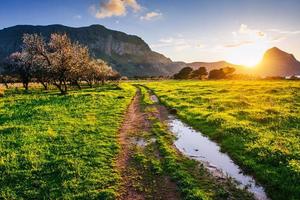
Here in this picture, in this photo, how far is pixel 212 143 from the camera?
24.3 meters

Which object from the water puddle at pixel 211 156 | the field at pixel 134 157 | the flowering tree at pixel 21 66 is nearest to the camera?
the field at pixel 134 157

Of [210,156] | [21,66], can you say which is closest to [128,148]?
[210,156]

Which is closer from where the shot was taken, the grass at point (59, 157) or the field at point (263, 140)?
the grass at point (59, 157)

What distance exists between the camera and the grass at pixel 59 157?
15.3 metres

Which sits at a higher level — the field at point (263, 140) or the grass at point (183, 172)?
the field at point (263, 140)

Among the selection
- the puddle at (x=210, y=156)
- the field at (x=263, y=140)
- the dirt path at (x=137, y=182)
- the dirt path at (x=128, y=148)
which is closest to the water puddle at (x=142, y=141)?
the dirt path at (x=137, y=182)

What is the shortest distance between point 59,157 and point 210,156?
9761 mm

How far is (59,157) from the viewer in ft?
65.3

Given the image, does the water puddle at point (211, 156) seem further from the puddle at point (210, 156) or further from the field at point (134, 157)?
the field at point (134, 157)

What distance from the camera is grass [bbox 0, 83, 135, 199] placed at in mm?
15266

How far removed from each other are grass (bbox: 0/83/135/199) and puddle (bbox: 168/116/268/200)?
17.3 ft

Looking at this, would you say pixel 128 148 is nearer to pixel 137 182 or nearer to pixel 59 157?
pixel 59 157

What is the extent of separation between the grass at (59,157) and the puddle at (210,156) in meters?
5.28

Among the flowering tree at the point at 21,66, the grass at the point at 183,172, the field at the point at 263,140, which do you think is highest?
the flowering tree at the point at 21,66
